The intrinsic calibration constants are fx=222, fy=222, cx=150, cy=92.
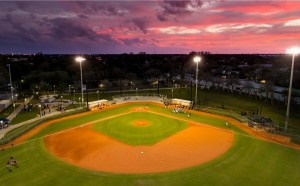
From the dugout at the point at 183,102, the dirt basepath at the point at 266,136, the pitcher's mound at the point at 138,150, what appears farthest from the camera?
the dugout at the point at 183,102

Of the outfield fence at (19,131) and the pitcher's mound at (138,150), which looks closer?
the pitcher's mound at (138,150)

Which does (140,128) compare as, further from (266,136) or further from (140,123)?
(266,136)

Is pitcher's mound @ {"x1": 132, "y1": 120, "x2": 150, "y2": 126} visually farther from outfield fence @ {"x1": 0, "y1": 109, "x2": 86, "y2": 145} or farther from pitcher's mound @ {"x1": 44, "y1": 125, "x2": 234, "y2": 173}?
outfield fence @ {"x1": 0, "y1": 109, "x2": 86, "y2": 145}

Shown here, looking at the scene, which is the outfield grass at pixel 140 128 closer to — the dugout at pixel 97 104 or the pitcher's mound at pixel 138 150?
the pitcher's mound at pixel 138 150

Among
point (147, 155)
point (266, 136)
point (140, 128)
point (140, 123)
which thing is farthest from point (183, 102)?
point (147, 155)

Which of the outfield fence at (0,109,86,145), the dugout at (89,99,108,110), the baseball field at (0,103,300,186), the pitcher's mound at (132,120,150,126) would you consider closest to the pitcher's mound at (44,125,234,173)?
the baseball field at (0,103,300,186)

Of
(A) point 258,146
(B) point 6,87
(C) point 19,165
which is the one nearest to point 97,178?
(C) point 19,165

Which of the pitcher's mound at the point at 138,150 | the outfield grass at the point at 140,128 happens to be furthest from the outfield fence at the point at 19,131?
the outfield grass at the point at 140,128

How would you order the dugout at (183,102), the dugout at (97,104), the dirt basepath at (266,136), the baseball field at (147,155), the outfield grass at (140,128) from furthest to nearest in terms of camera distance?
the dugout at (183,102) < the dugout at (97,104) < the outfield grass at (140,128) < the dirt basepath at (266,136) < the baseball field at (147,155)
